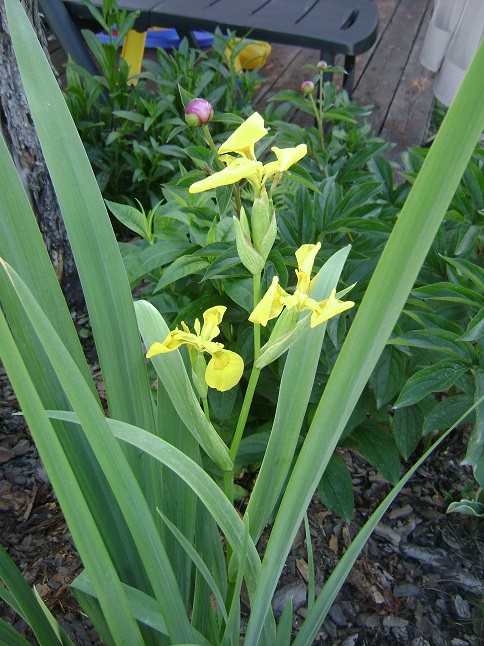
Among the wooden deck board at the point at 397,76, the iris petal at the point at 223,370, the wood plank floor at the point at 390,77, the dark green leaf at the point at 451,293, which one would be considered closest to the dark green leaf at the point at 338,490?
the dark green leaf at the point at 451,293

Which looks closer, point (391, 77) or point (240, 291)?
point (240, 291)

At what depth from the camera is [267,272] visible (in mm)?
912

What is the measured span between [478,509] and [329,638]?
324mm

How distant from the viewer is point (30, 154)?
1291mm

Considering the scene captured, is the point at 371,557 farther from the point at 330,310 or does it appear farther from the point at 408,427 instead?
the point at 330,310

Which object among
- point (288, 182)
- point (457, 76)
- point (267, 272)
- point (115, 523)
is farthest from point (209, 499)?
point (457, 76)

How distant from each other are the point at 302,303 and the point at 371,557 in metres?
0.76

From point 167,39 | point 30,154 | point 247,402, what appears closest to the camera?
point 247,402

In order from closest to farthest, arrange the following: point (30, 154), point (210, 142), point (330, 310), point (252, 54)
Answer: point (330, 310)
point (210, 142)
point (30, 154)
point (252, 54)

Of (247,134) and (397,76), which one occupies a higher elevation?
(247,134)

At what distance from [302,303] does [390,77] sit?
3031 millimetres

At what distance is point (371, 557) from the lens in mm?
1097

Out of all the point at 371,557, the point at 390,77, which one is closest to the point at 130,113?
the point at 371,557

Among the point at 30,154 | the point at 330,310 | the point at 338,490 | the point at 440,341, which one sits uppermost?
the point at 330,310
